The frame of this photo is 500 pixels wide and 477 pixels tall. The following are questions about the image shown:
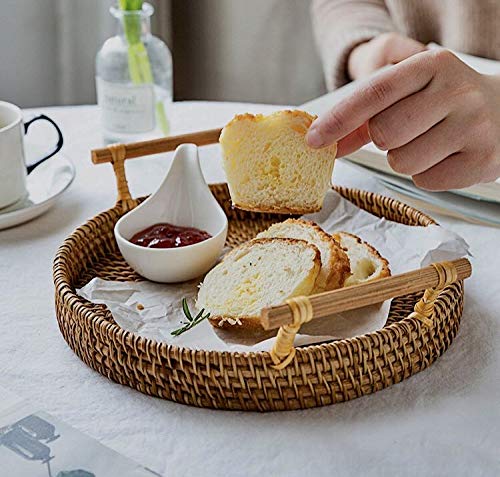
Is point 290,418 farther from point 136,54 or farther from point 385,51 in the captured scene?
point 385,51

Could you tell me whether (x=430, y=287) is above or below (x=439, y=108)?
below

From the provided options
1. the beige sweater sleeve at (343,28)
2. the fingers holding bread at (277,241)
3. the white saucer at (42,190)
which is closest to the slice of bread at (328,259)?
the fingers holding bread at (277,241)

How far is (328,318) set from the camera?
116 centimetres

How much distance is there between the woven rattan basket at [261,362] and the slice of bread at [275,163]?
0.23 metres

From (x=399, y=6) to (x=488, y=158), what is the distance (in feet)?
3.53

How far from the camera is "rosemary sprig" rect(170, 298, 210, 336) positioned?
3.56ft

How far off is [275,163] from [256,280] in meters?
0.18

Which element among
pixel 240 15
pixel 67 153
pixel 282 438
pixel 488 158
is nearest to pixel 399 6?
pixel 240 15

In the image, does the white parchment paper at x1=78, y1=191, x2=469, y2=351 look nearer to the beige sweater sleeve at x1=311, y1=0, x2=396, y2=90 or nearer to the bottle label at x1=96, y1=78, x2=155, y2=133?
the bottle label at x1=96, y1=78, x2=155, y2=133

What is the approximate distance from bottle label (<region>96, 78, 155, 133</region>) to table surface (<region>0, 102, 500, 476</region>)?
52 cm

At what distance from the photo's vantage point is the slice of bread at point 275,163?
125 centimetres

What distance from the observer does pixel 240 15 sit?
2775mm

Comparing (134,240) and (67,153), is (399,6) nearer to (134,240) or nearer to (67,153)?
(67,153)

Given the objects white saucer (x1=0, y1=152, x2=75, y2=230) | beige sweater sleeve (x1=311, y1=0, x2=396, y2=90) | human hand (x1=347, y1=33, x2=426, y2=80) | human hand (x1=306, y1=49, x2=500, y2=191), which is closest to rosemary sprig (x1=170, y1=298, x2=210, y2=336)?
human hand (x1=306, y1=49, x2=500, y2=191)
